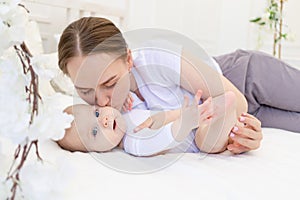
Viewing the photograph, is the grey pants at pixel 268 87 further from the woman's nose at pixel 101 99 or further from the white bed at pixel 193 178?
the woman's nose at pixel 101 99

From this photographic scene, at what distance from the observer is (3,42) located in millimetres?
438

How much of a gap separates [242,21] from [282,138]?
184cm

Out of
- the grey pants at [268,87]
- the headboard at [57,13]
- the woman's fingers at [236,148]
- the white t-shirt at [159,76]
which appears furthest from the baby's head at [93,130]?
the headboard at [57,13]

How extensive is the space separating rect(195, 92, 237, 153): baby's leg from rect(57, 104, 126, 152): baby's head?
0.63 feet

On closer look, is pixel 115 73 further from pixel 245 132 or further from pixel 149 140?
pixel 245 132

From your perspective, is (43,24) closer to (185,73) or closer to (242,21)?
(185,73)

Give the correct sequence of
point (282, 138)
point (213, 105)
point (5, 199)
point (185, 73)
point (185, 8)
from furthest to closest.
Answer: point (185, 8) → point (282, 138) → point (185, 73) → point (213, 105) → point (5, 199)

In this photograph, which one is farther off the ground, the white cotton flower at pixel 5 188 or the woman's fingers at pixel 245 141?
the white cotton flower at pixel 5 188

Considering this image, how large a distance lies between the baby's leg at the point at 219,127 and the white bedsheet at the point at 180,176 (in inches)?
1.3

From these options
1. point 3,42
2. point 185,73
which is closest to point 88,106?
point 185,73

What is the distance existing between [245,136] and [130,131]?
27cm

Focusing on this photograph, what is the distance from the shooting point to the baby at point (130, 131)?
34.5 inches

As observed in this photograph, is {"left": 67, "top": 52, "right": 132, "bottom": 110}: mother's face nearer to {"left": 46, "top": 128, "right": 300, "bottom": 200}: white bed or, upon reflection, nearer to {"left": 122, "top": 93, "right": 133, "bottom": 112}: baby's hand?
{"left": 122, "top": 93, "right": 133, "bottom": 112}: baby's hand

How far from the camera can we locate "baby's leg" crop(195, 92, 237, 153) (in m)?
0.90
